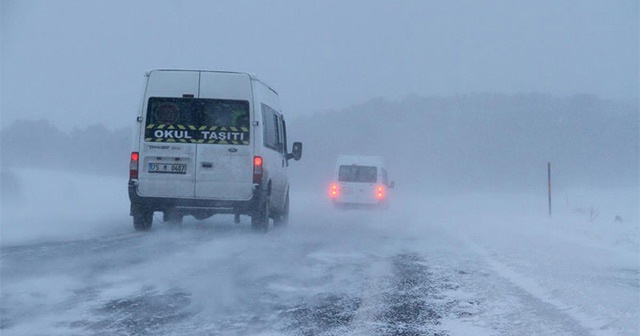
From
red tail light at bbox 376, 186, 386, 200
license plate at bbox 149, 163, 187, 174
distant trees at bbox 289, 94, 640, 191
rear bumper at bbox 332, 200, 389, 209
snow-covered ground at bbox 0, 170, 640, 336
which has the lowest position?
snow-covered ground at bbox 0, 170, 640, 336

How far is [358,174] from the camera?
27.6 meters

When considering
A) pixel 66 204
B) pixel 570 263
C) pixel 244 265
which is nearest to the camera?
pixel 244 265

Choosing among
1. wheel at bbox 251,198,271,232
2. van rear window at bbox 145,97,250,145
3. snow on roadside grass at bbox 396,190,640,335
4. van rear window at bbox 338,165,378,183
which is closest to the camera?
snow on roadside grass at bbox 396,190,640,335

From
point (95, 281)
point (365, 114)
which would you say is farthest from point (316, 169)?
point (95, 281)

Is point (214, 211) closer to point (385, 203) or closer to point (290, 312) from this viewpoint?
point (290, 312)

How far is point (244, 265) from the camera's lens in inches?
383

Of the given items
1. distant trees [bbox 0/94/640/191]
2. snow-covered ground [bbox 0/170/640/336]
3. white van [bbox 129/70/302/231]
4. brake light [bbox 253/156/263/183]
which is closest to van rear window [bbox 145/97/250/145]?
white van [bbox 129/70/302/231]

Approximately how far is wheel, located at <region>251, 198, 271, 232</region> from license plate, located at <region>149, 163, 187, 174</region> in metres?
1.52

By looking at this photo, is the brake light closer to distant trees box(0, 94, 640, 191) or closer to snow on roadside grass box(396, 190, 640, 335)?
snow on roadside grass box(396, 190, 640, 335)

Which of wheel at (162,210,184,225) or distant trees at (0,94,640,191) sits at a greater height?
distant trees at (0,94,640,191)

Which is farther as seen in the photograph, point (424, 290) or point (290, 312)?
point (424, 290)

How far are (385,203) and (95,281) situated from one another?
20.5 meters

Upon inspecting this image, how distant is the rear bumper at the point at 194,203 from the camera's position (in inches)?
538

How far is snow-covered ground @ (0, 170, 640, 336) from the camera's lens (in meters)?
6.39
